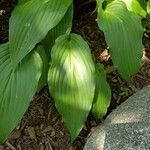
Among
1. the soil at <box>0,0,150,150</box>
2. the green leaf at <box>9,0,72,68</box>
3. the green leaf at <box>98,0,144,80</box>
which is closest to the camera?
the green leaf at <box>9,0,72,68</box>

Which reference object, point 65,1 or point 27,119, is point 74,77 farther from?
point 27,119

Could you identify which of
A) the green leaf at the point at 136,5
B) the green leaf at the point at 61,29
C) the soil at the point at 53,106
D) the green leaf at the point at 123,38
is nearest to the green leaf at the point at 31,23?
the green leaf at the point at 61,29

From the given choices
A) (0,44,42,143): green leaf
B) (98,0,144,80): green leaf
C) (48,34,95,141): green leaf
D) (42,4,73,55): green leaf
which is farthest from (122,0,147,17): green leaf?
(0,44,42,143): green leaf

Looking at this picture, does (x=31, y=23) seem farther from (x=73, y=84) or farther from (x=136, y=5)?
(x=136, y=5)

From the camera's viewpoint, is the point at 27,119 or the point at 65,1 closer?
the point at 65,1

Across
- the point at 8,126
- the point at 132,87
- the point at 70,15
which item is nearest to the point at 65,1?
the point at 70,15

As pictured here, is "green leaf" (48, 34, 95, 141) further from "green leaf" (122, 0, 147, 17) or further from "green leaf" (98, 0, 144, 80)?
"green leaf" (122, 0, 147, 17)
